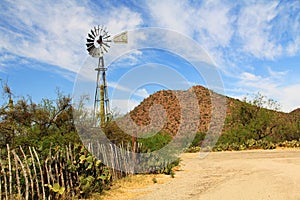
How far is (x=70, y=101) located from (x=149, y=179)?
6540mm

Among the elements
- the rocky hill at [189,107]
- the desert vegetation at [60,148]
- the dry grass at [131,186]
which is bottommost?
the dry grass at [131,186]

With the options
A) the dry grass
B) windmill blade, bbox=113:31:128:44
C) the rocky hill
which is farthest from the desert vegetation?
the rocky hill

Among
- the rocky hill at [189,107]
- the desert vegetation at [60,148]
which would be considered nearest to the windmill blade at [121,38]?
the desert vegetation at [60,148]

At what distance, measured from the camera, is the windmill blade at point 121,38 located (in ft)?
58.6

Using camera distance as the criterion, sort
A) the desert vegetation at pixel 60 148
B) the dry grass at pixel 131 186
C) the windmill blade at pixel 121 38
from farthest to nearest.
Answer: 1. the windmill blade at pixel 121 38
2. the dry grass at pixel 131 186
3. the desert vegetation at pixel 60 148

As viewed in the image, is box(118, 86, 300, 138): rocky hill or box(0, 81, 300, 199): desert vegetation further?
box(118, 86, 300, 138): rocky hill

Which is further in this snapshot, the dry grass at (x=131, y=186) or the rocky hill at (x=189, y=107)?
the rocky hill at (x=189, y=107)

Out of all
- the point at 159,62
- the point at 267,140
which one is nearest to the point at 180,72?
the point at 159,62

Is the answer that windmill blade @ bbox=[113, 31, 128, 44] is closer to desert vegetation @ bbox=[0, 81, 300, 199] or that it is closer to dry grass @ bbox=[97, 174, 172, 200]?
desert vegetation @ bbox=[0, 81, 300, 199]

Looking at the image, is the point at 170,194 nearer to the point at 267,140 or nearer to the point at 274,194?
the point at 274,194

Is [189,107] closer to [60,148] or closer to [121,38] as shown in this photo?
[121,38]

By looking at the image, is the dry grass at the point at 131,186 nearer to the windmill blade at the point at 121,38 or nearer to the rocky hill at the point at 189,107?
the windmill blade at the point at 121,38

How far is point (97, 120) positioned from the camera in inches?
656

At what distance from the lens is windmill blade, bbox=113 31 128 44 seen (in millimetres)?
17875
